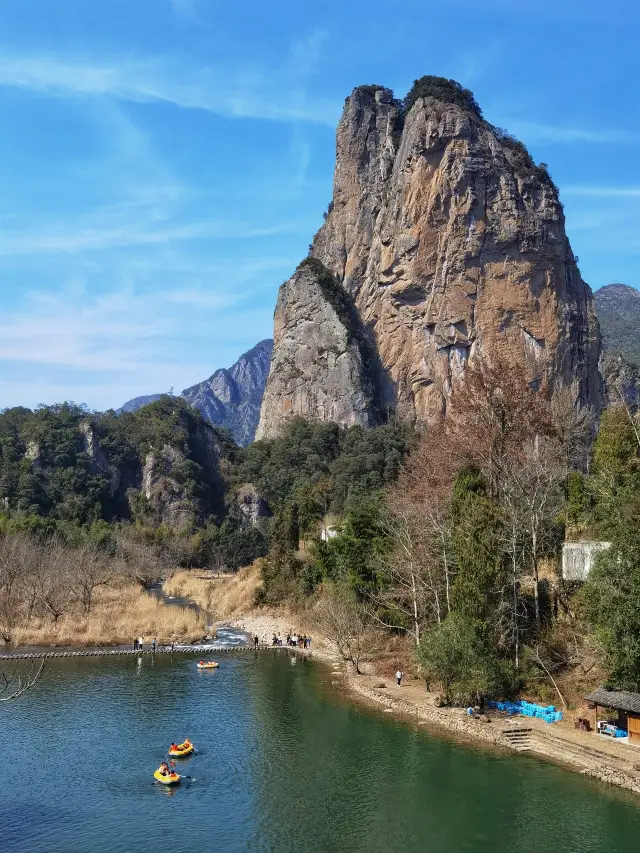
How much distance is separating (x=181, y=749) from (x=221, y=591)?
3794 centimetres

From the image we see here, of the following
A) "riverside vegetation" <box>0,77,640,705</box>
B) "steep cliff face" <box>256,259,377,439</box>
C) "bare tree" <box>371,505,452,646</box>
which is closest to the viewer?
"riverside vegetation" <box>0,77,640,705</box>

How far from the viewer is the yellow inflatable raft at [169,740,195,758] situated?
24578mm

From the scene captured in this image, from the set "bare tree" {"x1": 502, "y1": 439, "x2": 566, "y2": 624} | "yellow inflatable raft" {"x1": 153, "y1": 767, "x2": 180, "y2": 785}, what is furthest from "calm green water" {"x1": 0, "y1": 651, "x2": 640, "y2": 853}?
"bare tree" {"x1": 502, "y1": 439, "x2": 566, "y2": 624}

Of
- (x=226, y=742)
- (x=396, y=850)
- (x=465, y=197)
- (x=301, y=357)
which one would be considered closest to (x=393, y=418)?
(x=301, y=357)

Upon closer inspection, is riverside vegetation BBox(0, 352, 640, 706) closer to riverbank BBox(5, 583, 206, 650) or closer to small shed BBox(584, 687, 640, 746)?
riverbank BBox(5, 583, 206, 650)

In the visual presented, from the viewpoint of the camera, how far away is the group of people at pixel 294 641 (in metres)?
43.3

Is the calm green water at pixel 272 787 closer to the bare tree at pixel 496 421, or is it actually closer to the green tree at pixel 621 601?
the green tree at pixel 621 601

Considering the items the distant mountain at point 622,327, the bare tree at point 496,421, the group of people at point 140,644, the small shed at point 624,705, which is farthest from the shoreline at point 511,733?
the distant mountain at point 622,327

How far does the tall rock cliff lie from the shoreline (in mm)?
55514

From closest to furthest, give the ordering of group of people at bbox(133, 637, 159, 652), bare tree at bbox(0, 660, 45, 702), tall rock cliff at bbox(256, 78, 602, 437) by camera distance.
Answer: bare tree at bbox(0, 660, 45, 702) → group of people at bbox(133, 637, 159, 652) → tall rock cliff at bbox(256, 78, 602, 437)

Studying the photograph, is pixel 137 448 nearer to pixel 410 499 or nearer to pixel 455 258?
pixel 455 258

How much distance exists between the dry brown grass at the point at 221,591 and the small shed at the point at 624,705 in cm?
3467

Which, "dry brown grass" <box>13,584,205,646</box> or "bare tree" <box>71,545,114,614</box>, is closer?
"dry brown grass" <box>13,584,205,646</box>

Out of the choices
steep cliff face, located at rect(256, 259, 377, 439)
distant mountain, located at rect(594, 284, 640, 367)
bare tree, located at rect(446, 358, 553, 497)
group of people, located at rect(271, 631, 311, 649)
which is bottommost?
group of people, located at rect(271, 631, 311, 649)
